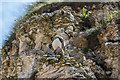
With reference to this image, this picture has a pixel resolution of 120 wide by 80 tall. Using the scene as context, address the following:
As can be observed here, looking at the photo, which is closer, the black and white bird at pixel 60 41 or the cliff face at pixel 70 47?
the cliff face at pixel 70 47

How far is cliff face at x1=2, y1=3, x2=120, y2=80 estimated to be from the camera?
9.55 ft

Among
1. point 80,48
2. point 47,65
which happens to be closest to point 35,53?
point 47,65

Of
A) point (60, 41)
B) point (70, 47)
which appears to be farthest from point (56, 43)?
point (70, 47)

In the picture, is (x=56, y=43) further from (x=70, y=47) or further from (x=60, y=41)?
(x=70, y=47)

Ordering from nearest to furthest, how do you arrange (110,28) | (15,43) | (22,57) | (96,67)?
(96,67)
(110,28)
(22,57)
(15,43)

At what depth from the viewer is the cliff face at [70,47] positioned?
115 inches

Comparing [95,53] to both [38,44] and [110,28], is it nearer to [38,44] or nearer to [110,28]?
[110,28]

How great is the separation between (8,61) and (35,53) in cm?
153

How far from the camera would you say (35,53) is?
12.6 feet

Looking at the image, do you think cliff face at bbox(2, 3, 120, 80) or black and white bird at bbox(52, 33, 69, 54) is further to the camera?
black and white bird at bbox(52, 33, 69, 54)

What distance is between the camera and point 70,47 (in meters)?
3.70

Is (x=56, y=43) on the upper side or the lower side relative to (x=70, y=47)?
upper

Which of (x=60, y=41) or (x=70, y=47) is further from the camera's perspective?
(x=60, y=41)

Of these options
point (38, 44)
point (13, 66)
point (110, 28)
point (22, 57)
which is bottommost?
point (13, 66)
